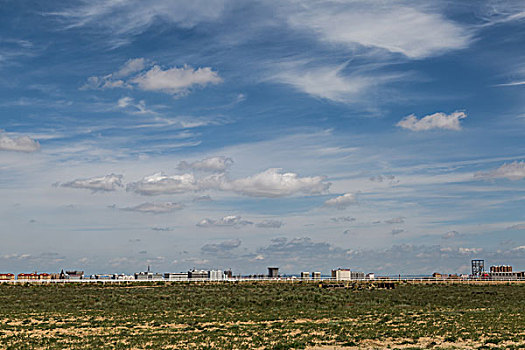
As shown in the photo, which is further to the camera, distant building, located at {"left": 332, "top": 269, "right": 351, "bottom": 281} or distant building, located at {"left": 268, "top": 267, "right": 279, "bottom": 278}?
distant building, located at {"left": 268, "top": 267, "right": 279, "bottom": 278}

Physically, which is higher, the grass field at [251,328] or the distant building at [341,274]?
the grass field at [251,328]

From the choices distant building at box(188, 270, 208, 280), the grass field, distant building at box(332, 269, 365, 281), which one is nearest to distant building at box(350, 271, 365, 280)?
distant building at box(332, 269, 365, 281)

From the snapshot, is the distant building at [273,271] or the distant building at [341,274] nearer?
the distant building at [341,274]

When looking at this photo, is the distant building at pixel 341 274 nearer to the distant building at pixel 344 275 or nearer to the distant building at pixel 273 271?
the distant building at pixel 344 275

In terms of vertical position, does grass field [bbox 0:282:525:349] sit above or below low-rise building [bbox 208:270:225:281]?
above

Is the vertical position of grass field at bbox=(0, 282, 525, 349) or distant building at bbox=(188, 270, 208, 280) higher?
grass field at bbox=(0, 282, 525, 349)

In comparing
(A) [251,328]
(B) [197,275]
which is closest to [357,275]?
(B) [197,275]

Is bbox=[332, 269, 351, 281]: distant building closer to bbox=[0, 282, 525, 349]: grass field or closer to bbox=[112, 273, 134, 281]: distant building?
bbox=[112, 273, 134, 281]: distant building

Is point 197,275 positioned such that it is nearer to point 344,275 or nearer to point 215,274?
point 215,274

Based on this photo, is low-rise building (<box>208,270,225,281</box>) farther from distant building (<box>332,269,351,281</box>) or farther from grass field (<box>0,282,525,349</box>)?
grass field (<box>0,282,525,349</box>)

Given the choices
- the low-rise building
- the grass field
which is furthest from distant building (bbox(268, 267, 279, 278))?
the grass field

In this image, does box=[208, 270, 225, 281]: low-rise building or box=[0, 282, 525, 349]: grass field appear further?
box=[208, 270, 225, 281]: low-rise building

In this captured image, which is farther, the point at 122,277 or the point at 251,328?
the point at 122,277

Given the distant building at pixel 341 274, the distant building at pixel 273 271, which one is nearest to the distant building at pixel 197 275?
the distant building at pixel 273 271
